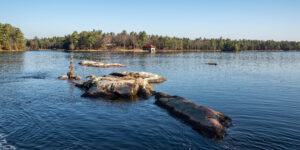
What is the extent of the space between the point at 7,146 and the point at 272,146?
14754 millimetres

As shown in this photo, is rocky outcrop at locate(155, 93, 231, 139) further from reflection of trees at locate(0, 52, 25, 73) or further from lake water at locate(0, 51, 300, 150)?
reflection of trees at locate(0, 52, 25, 73)

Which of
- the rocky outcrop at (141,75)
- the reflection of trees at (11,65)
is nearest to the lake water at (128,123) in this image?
the rocky outcrop at (141,75)

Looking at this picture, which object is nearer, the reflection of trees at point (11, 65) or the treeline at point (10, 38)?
the reflection of trees at point (11, 65)

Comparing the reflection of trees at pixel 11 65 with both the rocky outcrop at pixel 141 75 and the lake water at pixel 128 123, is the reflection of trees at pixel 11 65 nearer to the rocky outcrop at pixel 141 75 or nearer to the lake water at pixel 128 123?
the lake water at pixel 128 123

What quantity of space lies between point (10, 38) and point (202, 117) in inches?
7420

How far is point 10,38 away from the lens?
533 feet

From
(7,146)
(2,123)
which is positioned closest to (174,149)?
(7,146)

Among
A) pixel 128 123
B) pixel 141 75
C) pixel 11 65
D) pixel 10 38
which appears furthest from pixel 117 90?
pixel 10 38

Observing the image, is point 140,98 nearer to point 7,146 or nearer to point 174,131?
point 174,131

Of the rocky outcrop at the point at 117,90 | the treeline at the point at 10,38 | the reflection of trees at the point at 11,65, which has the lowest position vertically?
the rocky outcrop at the point at 117,90

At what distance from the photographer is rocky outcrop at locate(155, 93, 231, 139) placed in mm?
13828

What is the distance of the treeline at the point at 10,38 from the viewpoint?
507ft

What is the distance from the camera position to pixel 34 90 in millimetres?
26109

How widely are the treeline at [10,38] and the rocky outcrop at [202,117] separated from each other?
573ft
